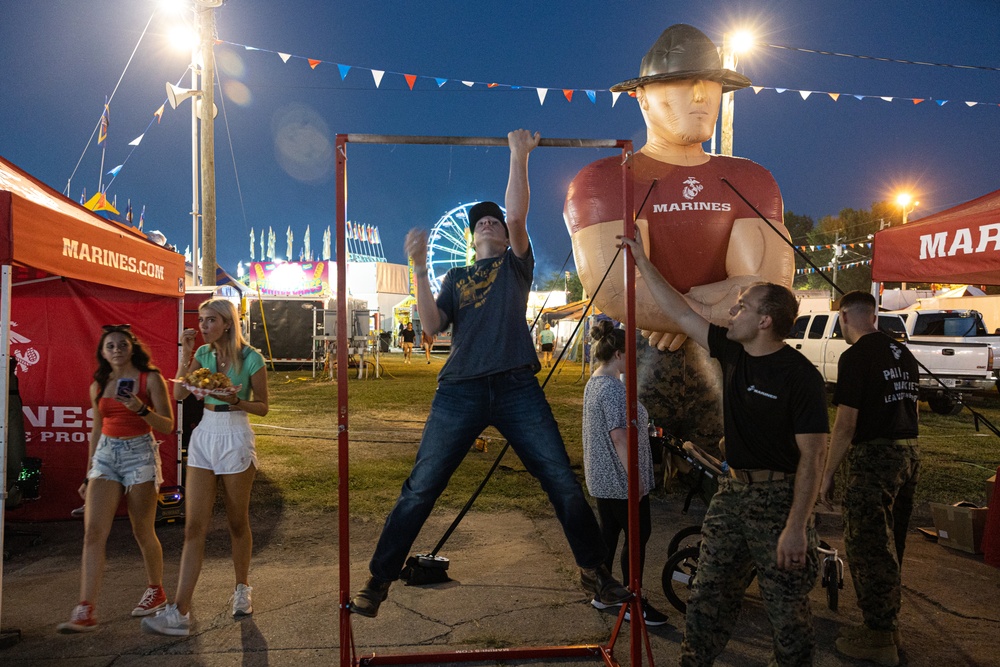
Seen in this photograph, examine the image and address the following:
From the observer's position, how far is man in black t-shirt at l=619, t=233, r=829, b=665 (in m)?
2.49

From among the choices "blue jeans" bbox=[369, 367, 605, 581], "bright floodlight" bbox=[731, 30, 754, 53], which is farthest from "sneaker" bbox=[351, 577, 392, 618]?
"bright floodlight" bbox=[731, 30, 754, 53]

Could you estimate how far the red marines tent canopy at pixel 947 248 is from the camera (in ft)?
13.0

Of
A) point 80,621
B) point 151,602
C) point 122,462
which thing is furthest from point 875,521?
point 80,621

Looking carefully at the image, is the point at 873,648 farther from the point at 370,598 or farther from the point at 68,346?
the point at 68,346

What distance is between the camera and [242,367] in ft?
12.7

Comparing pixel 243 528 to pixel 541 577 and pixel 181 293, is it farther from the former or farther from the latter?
pixel 181 293

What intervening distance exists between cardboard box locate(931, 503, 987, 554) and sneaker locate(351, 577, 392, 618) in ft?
14.1

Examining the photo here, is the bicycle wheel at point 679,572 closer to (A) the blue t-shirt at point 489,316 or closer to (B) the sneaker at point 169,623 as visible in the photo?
(A) the blue t-shirt at point 489,316

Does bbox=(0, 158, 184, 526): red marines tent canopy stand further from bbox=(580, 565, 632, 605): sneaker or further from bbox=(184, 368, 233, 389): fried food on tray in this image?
bbox=(580, 565, 632, 605): sneaker

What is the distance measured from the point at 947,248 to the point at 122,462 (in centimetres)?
503

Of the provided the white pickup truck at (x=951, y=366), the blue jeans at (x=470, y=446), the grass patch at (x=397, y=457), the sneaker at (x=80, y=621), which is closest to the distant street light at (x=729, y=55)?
the white pickup truck at (x=951, y=366)

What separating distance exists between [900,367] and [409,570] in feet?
9.86

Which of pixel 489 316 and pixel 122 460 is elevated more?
pixel 489 316

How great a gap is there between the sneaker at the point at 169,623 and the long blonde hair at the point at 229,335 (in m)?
1.31
